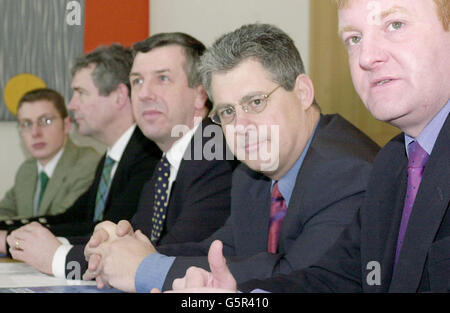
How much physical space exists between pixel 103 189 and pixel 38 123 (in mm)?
1402

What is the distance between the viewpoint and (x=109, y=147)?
3.26 meters

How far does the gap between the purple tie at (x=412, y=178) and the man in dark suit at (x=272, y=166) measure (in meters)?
0.34

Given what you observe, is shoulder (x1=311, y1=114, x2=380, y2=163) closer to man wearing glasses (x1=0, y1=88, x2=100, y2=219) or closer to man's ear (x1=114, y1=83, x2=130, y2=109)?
man's ear (x1=114, y1=83, x2=130, y2=109)

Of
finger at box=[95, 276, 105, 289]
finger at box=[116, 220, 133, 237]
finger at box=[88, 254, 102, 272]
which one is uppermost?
finger at box=[116, 220, 133, 237]

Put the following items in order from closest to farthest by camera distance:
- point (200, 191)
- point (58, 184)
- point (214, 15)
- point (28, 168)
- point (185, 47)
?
1. point (200, 191)
2. point (185, 47)
3. point (58, 184)
4. point (28, 168)
5. point (214, 15)

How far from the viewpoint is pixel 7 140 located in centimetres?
475

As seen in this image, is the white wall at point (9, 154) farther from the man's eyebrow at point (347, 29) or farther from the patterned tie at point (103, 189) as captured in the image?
the man's eyebrow at point (347, 29)

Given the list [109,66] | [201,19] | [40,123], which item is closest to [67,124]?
[40,123]

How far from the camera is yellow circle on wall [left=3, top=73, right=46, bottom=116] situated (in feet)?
15.3

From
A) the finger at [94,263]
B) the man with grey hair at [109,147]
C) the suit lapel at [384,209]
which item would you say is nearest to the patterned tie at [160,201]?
the man with grey hair at [109,147]

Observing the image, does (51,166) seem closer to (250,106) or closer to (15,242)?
(15,242)

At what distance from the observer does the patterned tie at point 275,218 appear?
190cm

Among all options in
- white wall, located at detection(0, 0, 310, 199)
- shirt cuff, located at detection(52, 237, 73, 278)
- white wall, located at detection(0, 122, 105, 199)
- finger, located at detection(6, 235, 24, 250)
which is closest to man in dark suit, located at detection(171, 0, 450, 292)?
shirt cuff, located at detection(52, 237, 73, 278)
